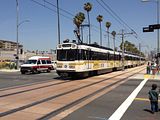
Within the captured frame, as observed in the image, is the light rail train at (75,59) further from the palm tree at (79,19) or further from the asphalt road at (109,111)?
the palm tree at (79,19)

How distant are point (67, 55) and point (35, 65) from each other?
12155 mm

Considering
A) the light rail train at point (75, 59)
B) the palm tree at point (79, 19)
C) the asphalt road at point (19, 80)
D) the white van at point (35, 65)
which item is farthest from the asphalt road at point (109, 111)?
the palm tree at point (79, 19)

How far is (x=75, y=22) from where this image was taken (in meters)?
72.8

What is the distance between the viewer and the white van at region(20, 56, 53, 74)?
122ft

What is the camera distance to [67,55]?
86.8ft

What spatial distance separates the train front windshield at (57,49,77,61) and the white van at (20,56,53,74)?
11.1 meters

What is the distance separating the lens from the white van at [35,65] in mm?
37125

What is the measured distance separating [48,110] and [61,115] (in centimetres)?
94

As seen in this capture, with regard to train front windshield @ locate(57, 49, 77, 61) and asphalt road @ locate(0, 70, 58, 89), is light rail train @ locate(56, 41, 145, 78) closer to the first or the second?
train front windshield @ locate(57, 49, 77, 61)

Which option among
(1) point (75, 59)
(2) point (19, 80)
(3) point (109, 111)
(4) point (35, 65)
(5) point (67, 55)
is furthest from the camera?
(4) point (35, 65)

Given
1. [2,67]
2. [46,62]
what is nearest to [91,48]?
[46,62]

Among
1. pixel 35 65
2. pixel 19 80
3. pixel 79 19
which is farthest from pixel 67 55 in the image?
pixel 79 19

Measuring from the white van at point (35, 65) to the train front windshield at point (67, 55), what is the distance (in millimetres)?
11105

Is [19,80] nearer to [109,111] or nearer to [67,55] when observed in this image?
[67,55]
